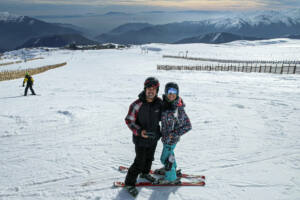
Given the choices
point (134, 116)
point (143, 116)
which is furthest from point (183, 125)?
point (134, 116)

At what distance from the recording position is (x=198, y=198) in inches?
148

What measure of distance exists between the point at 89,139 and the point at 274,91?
36.1ft

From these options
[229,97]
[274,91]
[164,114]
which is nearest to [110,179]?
[164,114]

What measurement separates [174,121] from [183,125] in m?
0.19

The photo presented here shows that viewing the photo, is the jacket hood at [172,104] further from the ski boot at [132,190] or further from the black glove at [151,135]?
the ski boot at [132,190]

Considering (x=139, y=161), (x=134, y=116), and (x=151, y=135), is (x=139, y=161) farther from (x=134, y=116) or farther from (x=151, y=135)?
(x=134, y=116)

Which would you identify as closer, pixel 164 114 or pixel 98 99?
pixel 164 114

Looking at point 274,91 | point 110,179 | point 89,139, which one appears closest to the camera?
point 110,179

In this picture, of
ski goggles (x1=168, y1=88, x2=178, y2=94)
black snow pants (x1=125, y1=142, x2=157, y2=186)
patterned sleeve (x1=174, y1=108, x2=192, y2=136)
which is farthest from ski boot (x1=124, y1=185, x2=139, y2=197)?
ski goggles (x1=168, y1=88, x2=178, y2=94)

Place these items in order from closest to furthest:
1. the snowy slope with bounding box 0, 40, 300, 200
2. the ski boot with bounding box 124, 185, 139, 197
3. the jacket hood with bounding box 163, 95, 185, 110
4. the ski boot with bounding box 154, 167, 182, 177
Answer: the jacket hood with bounding box 163, 95, 185, 110
the ski boot with bounding box 124, 185, 139, 197
the snowy slope with bounding box 0, 40, 300, 200
the ski boot with bounding box 154, 167, 182, 177

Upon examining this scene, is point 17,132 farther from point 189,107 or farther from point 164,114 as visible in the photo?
point 189,107

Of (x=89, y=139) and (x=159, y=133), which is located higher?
(x=159, y=133)

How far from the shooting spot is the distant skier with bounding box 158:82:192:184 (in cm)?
338

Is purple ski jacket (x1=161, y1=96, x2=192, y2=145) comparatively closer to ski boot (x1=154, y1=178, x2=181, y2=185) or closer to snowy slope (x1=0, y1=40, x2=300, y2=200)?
ski boot (x1=154, y1=178, x2=181, y2=185)
